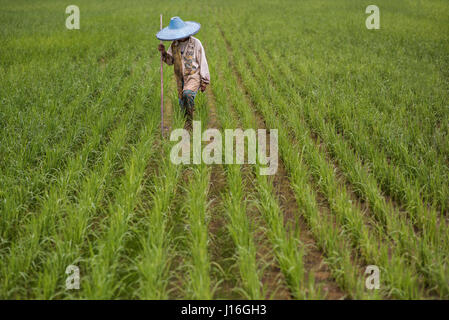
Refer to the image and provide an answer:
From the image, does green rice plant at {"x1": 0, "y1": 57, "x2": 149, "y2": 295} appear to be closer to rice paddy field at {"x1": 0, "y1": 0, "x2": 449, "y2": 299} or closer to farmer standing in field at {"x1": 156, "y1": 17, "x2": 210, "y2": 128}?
rice paddy field at {"x1": 0, "y1": 0, "x2": 449, "y2": 299}

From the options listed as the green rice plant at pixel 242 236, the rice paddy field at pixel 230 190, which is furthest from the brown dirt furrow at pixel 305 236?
the green rice plant at pixel 242 236

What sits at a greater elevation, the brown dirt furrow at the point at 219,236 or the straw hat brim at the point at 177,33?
the straw hat brim at the point at 177,33

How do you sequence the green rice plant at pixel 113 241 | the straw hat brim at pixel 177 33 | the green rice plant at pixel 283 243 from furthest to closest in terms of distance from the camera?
the straw hat brim at pixel 177 33 → the green rice plant at pixel 283 243 → the green rice plant at pixel 113 241

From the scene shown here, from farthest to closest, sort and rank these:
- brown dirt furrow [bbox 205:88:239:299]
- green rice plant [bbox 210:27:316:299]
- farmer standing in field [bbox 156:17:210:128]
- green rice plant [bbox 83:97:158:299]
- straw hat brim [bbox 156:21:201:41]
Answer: farmer standing in field [bbox 156:17:210:128]
straw hat brim [bbox 156:21:201:41]
brown dirt furrow [bbox 205:88:239:299]
green rice plant [bbox 210:27:316:299]
green rice plant [bbox 83:97:158:299]

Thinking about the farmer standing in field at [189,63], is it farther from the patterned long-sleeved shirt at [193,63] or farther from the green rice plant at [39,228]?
the green rice plant at [39,228]

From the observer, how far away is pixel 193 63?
468 centimetres

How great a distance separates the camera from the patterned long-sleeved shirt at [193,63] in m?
4.65

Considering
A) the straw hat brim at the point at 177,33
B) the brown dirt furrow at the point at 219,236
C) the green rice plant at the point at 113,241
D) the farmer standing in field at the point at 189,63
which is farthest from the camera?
the farmer standing in field at the point at 189,63

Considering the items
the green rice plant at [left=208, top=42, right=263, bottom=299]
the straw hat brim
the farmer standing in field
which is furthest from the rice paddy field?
the straw hat brim

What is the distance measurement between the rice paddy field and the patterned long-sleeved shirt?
2.02 feet

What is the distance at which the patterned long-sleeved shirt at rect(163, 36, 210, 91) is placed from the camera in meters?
4.65

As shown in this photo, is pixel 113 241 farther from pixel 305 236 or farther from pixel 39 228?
pixel 305 236

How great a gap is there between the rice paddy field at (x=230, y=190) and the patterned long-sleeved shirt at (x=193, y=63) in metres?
0.62
